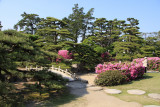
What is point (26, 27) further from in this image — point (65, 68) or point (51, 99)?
point (51, 99)

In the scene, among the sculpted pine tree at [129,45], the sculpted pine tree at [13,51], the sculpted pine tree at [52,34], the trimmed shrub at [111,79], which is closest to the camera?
the sculpted pine tree at [13,51]

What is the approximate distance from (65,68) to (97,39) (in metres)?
14.3

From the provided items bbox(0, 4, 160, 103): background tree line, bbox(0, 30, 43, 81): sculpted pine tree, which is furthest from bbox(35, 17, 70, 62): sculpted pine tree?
bbox(0, 30, 43, 81): sculpted pine tree

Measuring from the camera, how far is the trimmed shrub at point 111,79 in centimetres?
795

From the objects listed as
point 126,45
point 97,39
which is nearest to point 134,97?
point 126,45

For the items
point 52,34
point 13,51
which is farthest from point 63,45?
point 13,51

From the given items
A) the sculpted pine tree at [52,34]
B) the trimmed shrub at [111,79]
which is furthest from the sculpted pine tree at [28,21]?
the trimmed shrub at [111,79]

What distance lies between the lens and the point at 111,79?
7906mm

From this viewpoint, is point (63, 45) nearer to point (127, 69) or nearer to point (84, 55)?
point (84, 55)

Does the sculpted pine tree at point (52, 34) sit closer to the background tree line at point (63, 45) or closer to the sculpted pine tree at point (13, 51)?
the background tree line at point (63, 45)

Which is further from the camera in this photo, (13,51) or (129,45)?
(129,45)

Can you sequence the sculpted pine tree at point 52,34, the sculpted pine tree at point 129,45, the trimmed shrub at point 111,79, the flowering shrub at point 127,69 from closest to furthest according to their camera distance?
the trimmed shrub at point 111,79, the flowering shrub at point 127,69, the sculpted pine tree at point 52,34, the sculpted pine tree at point 129,45

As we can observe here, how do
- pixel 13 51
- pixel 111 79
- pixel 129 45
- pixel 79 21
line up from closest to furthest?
pixel 13 51
pixel 111 79
pixel 129 45
pixel 79 21

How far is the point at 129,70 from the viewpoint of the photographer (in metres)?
9.09
